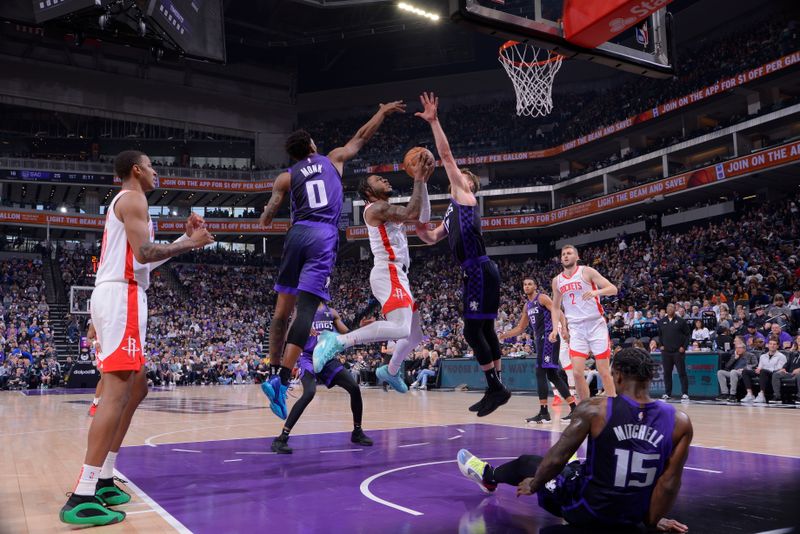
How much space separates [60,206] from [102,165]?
14.8ft

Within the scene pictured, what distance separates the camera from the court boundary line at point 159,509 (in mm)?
3756

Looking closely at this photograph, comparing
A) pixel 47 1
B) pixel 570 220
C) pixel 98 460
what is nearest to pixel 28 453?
pixel 98 460

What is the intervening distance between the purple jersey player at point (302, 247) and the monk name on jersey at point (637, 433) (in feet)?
9.72

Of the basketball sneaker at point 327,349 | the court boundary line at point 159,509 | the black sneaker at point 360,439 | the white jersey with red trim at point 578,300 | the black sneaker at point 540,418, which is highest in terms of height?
the white jersey with red trim at point 578,300

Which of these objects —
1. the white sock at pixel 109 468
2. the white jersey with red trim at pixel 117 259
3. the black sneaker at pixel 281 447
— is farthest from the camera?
the black sneaker at pixel 281 447

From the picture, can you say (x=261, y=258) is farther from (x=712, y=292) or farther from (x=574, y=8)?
(x=574, y=8)

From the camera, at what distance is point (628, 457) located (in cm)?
348

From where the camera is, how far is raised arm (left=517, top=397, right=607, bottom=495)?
11.5 ft

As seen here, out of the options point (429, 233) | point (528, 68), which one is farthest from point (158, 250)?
point (528, 68)

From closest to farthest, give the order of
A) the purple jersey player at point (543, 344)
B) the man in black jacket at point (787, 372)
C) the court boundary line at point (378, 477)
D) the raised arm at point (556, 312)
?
the court boundary line at point (378, 477) → the raised arm at point (556, 312) → the purple jersey player at point (543, 344) → the man in black jacket at point (787, 372)

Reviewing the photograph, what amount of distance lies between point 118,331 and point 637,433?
3269 mm

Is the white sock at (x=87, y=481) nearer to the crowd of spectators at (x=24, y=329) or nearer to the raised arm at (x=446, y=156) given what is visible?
the raised arm at (x=446, y=156)

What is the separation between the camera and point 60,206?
39.8 meters

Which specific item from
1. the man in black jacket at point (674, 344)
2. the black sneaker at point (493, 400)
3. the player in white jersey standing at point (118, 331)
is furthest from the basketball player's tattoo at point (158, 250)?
the man in black jacket at point (674, 344)
